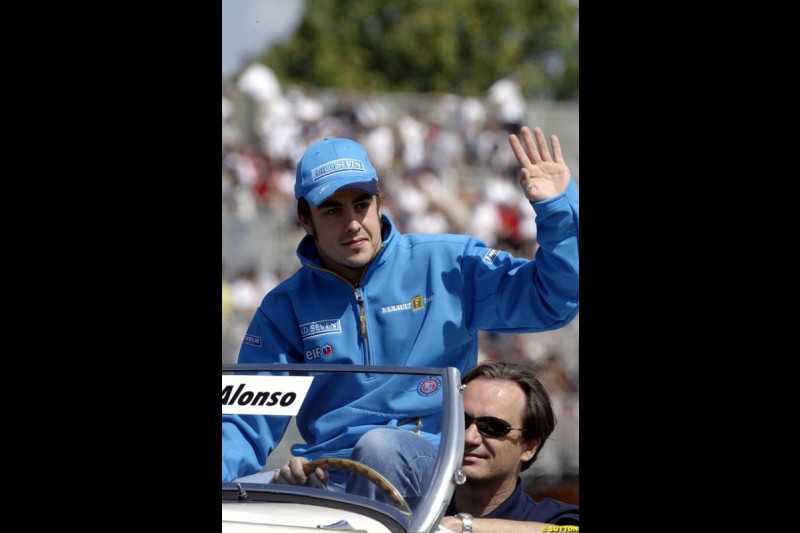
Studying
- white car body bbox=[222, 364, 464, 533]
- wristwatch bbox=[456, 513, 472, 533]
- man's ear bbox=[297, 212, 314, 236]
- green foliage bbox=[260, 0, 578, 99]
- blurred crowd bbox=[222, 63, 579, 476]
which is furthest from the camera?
green foliage bbox=[260, 0, 578, 99]

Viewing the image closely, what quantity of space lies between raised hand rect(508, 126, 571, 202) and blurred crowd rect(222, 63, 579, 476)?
620 centimetres

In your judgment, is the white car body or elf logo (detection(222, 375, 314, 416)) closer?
the white car body

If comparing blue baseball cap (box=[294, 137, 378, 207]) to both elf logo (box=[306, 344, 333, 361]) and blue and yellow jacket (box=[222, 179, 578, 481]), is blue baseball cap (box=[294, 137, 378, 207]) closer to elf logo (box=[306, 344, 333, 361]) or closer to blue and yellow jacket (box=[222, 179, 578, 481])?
blue and yellow jacket (box=[222, 179, 578, 481])

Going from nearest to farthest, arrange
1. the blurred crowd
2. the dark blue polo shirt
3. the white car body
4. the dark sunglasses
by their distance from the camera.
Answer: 1. the white car body
2. the dark blue polo shirt
3. the dark sunglasses
4. the blurred crowd

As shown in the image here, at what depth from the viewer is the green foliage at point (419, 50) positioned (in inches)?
931

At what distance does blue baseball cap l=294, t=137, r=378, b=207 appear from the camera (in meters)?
3.32

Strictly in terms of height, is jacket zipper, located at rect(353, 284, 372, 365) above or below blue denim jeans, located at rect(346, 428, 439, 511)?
above

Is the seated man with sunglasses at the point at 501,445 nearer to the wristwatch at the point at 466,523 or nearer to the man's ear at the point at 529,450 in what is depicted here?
the man's ear at the point at 529,450

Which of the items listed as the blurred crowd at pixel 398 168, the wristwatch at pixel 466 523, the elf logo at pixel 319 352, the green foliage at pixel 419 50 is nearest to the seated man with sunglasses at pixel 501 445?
the wristwatch at pixel 466 523

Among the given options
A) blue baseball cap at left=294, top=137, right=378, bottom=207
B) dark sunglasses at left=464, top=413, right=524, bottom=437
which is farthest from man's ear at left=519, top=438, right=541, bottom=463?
blue baseball cap at left=294, top=137, right=378, bottom=207

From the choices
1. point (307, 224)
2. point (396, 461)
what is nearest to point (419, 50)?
point (307, 224)
